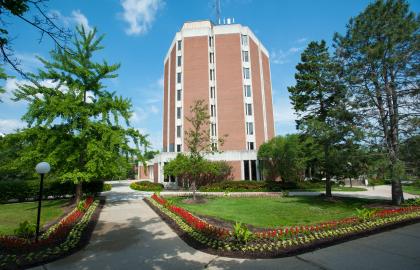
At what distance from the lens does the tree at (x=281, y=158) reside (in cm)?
2944

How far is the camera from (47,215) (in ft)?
43.6

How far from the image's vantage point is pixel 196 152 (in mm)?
19438

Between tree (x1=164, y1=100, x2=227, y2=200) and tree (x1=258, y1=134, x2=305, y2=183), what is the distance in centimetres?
646

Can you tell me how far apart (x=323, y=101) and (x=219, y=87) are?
763 inches

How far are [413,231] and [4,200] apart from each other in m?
25.4

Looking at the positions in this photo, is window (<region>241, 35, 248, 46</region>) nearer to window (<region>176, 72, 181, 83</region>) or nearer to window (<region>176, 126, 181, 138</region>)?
window (<region>176, 72, 181, 83</region>)

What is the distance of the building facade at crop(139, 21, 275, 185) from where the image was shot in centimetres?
3641

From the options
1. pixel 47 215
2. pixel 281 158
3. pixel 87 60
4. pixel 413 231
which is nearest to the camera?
pixel 413 231

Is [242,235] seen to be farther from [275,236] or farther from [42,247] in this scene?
[42,247]

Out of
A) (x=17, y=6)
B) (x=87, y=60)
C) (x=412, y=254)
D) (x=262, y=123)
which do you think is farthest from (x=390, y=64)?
(x=262, y=123)

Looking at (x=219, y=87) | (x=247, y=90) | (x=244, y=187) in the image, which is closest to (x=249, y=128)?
(x=247, y=90)

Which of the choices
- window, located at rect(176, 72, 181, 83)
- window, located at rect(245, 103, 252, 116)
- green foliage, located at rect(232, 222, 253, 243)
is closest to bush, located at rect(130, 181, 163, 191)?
window, located at rect(245, 103, 252, 116)

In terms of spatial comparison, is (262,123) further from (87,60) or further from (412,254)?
(412,254)

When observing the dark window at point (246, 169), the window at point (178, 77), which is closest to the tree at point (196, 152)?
the dark window at point (246, 169)
